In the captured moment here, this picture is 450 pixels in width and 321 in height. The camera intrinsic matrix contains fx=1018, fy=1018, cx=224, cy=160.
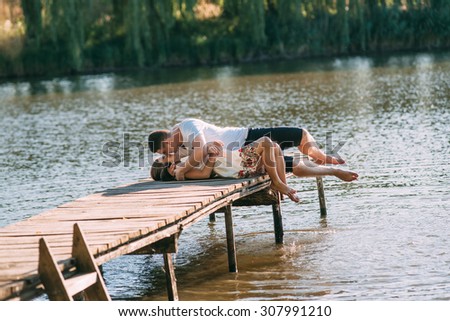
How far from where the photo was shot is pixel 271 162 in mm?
10383

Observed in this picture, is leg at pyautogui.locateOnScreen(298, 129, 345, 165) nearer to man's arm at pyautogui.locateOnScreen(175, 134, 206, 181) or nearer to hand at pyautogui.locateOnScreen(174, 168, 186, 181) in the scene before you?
man's arm at pyautogui.locateOnScreen(175, 134, 206, 181)

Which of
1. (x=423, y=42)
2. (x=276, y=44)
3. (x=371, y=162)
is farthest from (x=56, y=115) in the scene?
(x=423, y=42)

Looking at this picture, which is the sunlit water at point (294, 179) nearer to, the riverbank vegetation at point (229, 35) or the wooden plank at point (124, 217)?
the wooden plank at point (124, 217)

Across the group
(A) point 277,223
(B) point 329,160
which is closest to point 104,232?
(A) point 277,223

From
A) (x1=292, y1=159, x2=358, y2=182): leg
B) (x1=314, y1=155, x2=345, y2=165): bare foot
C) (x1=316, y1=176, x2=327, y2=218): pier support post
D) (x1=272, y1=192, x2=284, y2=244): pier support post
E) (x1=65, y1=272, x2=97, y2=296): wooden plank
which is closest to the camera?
(x1=65, y1=272, x2=97, y2=296): wooden plank

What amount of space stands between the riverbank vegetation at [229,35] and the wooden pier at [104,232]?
87.7 ft

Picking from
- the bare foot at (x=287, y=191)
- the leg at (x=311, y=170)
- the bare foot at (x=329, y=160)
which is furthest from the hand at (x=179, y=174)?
the bare foot at (x=329, y=160)

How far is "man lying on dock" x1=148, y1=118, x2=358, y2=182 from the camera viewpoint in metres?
10.3

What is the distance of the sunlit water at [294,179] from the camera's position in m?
9.31

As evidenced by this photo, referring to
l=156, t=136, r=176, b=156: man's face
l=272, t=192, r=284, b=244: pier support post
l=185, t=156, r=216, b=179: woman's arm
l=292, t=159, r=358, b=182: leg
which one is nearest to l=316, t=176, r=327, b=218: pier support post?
l=292, t=159, r=358, b=182: leg

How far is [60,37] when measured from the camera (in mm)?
37312

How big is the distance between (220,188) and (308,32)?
1139 inches

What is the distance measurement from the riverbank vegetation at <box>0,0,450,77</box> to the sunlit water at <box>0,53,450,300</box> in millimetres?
4206

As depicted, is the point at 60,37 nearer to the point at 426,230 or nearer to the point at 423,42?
the point at 423,42
